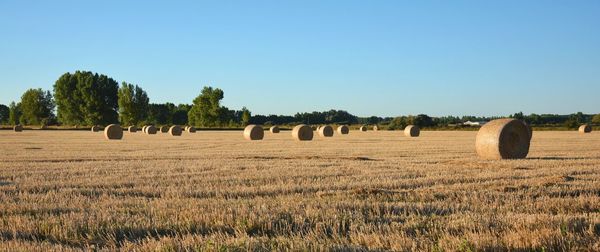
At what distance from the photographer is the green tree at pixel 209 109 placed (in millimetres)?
95625

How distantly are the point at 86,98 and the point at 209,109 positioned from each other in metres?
19.9

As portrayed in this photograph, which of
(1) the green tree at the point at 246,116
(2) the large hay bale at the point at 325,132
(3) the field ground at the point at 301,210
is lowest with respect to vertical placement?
(3) the field ground at the point at 301,210

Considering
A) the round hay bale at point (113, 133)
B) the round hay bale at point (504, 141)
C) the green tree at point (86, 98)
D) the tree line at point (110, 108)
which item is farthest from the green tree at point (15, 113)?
the round hay bale at point (504, 141)

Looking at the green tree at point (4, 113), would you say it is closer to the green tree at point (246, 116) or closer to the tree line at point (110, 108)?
the tree line at point (110, 108)

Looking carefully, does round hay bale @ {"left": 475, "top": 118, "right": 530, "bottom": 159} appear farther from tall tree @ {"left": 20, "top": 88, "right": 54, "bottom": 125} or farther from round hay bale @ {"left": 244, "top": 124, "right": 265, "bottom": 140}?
tall tree @ {"left": 20, "top": 88, "right": 54, "bottom": 125}

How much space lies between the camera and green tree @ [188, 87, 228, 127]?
9562 centimetres

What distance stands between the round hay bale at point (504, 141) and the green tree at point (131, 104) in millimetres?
75150

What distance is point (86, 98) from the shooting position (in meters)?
84.6

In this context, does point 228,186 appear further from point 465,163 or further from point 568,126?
point 568,126

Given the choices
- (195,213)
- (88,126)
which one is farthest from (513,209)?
(88,126)

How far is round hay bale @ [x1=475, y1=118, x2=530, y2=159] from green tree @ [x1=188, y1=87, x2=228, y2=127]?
3099 inches

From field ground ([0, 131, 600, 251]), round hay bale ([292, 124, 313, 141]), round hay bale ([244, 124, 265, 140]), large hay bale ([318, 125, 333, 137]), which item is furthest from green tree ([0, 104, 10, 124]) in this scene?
field ground ([0, 131, 600, 251])

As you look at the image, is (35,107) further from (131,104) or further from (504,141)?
(504,141)

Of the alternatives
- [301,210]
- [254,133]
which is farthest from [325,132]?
[301,210]
